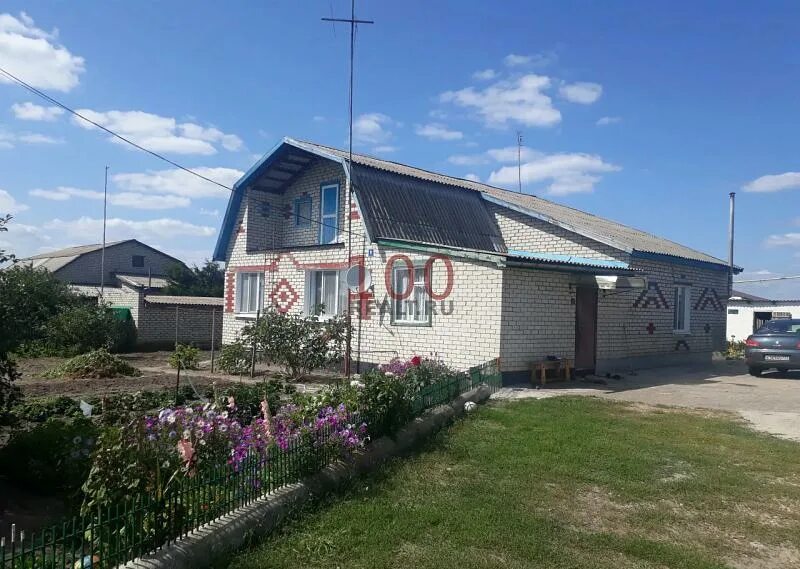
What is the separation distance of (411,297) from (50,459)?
8903mm

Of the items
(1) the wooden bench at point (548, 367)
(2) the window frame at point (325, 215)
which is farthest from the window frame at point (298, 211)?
(1) the wooden bench at point (548, 367)

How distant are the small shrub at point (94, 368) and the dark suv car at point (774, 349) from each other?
1502cm

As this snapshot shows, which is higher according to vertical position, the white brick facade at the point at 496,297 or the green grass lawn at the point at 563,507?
the white brick facade at the point at 496,297

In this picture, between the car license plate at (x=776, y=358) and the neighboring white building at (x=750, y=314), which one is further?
the neighboring white building at (x=750, y=314)

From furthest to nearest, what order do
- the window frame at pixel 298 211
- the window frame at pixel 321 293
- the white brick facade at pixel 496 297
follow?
the window frame at pixel 298 211
the window frame at pixel 321 293
the white brick facade at pixel 496 297

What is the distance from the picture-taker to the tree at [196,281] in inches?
1369

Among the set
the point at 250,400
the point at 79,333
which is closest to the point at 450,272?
the point at 250,400

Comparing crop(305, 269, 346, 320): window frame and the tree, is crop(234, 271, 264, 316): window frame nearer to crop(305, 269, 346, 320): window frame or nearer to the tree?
crop(305, 269, 346, 320): window frame

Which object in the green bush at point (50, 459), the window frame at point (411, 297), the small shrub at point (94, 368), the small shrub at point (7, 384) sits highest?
the window frame at point (411, 297)

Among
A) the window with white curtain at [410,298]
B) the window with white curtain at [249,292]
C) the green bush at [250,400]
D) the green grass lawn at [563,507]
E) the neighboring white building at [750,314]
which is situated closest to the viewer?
the green grass lawn at [563,507]

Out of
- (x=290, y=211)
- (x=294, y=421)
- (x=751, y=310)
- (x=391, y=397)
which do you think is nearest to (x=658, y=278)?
(x=290, y=211)

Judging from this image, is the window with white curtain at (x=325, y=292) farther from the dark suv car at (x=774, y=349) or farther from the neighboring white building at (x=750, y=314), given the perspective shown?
the neighboring white building at (x=750, y=314)

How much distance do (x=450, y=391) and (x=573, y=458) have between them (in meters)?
2.55

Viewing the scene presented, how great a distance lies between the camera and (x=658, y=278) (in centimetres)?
1623
